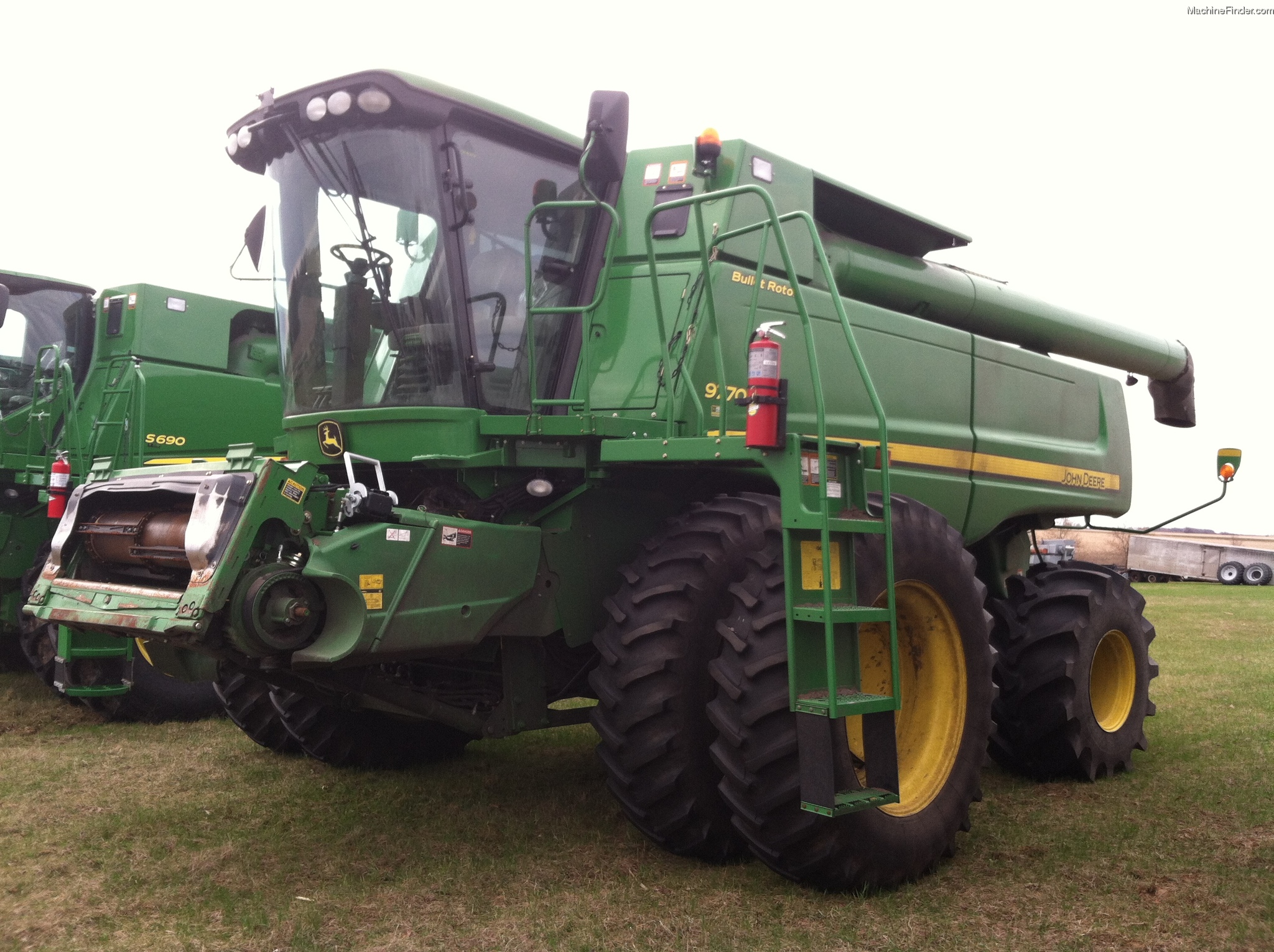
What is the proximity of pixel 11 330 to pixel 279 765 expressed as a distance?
548 cm

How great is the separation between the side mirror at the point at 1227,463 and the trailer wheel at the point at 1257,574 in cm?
2194

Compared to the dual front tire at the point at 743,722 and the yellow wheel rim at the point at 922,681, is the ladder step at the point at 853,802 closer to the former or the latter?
the dual front tire at the point at 743,722

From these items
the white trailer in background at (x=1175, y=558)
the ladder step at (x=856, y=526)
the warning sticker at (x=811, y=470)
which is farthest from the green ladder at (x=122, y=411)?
the white trailer in background at (x=1175, y=558)

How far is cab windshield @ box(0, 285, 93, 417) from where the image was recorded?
9.40 metres

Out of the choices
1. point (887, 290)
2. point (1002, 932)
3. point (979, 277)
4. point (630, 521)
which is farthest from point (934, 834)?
point (979, 277)

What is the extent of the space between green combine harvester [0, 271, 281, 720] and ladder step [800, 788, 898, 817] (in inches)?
222

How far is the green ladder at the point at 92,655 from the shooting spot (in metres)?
6.96

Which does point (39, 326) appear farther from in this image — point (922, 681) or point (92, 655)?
point (922, 681)

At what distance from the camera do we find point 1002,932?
3816 mm

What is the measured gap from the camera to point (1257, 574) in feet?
88.6

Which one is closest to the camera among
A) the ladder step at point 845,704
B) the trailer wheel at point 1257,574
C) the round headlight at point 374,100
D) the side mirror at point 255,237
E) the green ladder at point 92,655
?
the ladder step at point 845,704

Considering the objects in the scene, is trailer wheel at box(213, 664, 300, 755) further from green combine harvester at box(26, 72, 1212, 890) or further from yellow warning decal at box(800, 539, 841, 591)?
yellow warning decal at box(800, 539, 841, 591)

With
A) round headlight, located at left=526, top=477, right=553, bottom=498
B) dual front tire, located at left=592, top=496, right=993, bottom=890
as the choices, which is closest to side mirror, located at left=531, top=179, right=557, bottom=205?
round headlight, located at left=526, top=477, right=553, bottom=498

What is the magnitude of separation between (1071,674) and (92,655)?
5.94 meters
